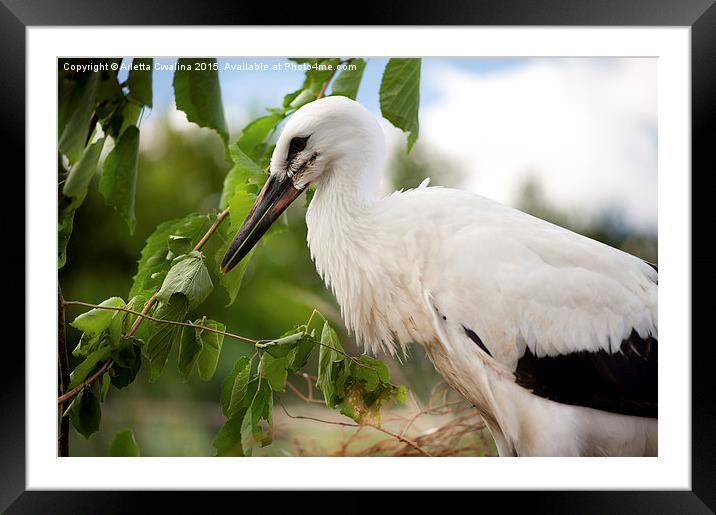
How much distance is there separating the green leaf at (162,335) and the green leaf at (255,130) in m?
0.40

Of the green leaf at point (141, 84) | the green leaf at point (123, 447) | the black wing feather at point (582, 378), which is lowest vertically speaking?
the green leaf at point (123, 447)

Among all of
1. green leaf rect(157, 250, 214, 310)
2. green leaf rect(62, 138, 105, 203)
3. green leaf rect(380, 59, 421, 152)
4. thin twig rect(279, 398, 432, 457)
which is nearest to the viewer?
green leaf rect(62, 138, 105, 203)

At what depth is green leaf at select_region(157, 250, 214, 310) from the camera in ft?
4.22

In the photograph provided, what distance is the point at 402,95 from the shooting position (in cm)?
141

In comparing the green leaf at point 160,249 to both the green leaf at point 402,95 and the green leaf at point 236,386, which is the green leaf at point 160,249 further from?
the green leaf at point 402,95

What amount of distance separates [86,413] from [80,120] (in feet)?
2.07

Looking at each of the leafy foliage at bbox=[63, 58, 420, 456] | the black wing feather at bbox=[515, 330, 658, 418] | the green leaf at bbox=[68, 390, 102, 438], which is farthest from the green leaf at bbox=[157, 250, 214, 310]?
the black wing feather at bbox=[515, 330, 658, 418]

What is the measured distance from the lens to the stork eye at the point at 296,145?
1.44m

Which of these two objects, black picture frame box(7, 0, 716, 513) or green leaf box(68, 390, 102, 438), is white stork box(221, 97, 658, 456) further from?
green leaf box(68, 390, 102, 438)

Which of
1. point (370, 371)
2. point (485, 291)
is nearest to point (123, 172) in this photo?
point (370, 371)

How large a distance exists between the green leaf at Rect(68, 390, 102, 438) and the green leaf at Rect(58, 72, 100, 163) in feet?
1.67

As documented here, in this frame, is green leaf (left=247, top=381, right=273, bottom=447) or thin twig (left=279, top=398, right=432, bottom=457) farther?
thin twig (left=279, top=398, right=432, bottom=457)

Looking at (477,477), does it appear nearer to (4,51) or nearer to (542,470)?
(542,470)

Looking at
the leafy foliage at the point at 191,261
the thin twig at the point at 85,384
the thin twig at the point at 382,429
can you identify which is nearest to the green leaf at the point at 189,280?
the leafy foliage at the point at 191,261
